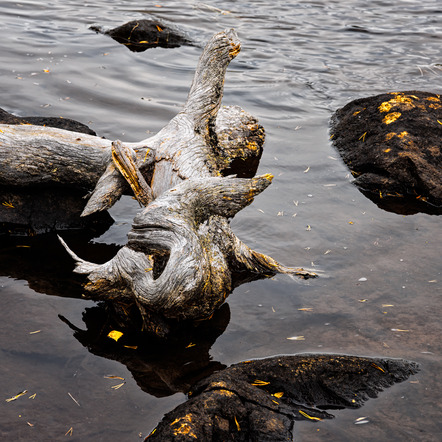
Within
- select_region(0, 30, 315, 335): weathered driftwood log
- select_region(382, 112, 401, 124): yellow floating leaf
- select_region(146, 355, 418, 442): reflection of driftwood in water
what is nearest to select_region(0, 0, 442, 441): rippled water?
select_region(146, 355, 418, 442): reflection of driftwood in water

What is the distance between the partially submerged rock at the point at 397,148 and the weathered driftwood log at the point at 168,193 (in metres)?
2.28

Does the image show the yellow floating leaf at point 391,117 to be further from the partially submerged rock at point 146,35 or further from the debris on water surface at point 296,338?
the partially submerged rock at point 146,35

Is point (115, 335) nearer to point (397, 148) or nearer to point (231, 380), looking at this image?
point (231, 380)

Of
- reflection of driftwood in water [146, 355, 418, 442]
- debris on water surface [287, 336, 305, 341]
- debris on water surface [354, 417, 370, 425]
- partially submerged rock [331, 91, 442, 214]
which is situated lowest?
debris on water surface [287, 336, 305, 341]

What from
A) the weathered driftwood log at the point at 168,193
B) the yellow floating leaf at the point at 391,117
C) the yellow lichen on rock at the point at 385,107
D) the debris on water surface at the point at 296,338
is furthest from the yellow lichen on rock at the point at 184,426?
the yellow lichen on rock at the point at 385,107

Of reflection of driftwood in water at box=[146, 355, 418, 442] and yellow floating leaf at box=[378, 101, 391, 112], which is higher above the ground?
yellow floating leaf at box=[378, 101, 391, 112]

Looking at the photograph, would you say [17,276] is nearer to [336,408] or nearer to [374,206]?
[336,408]

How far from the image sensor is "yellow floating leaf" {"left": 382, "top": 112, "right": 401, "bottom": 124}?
8078mm

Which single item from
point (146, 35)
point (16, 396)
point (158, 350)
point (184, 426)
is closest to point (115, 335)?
point (158, 350)

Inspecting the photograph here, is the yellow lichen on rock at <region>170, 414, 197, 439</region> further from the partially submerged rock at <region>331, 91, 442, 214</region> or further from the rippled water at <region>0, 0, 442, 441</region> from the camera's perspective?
the partially submerged rock at <region>331, 91, 442, 214</region>

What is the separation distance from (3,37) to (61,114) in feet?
15.5

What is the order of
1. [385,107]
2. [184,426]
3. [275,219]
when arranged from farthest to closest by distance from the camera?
[385,107], [275,219], [184,426]

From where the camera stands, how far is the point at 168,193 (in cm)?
511

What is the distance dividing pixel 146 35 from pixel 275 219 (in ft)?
25.2
